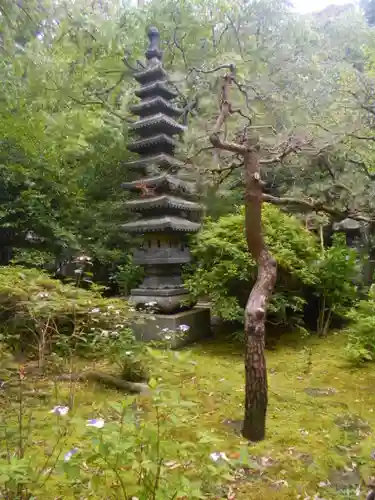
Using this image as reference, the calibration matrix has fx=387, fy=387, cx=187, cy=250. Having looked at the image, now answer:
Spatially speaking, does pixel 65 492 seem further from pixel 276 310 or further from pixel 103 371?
pixel 276 310

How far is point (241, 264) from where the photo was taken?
683 centimetres

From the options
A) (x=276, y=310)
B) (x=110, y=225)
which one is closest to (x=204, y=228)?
(x=276, y=310)

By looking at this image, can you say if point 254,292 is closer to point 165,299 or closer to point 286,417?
point 286,417

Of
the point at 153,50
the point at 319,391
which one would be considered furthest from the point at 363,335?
the point at 153,50

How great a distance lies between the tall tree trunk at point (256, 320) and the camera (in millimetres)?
3270

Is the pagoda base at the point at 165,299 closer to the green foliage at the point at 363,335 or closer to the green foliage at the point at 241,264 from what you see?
the green foliage at the point at 241,264

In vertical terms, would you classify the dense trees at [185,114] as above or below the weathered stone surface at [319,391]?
above

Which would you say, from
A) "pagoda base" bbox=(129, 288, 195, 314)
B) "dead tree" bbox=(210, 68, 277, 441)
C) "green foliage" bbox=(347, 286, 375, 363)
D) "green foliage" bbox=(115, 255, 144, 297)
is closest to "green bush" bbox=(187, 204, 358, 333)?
"pagoda base" bbox=(129, 288, 195, 314)

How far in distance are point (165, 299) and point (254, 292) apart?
4.20 meters

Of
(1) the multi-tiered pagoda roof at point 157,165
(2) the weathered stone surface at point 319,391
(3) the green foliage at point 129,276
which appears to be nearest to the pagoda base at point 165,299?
(1) the multi-tiered pagoda roof at point 157,165

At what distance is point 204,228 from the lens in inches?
322

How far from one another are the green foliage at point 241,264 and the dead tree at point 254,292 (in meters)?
3.07

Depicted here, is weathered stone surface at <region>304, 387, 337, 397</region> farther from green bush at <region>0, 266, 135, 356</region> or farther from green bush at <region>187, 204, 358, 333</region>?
green bush at <region>0, 266, 135, 356</region>

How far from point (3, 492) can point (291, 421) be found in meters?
2.75
